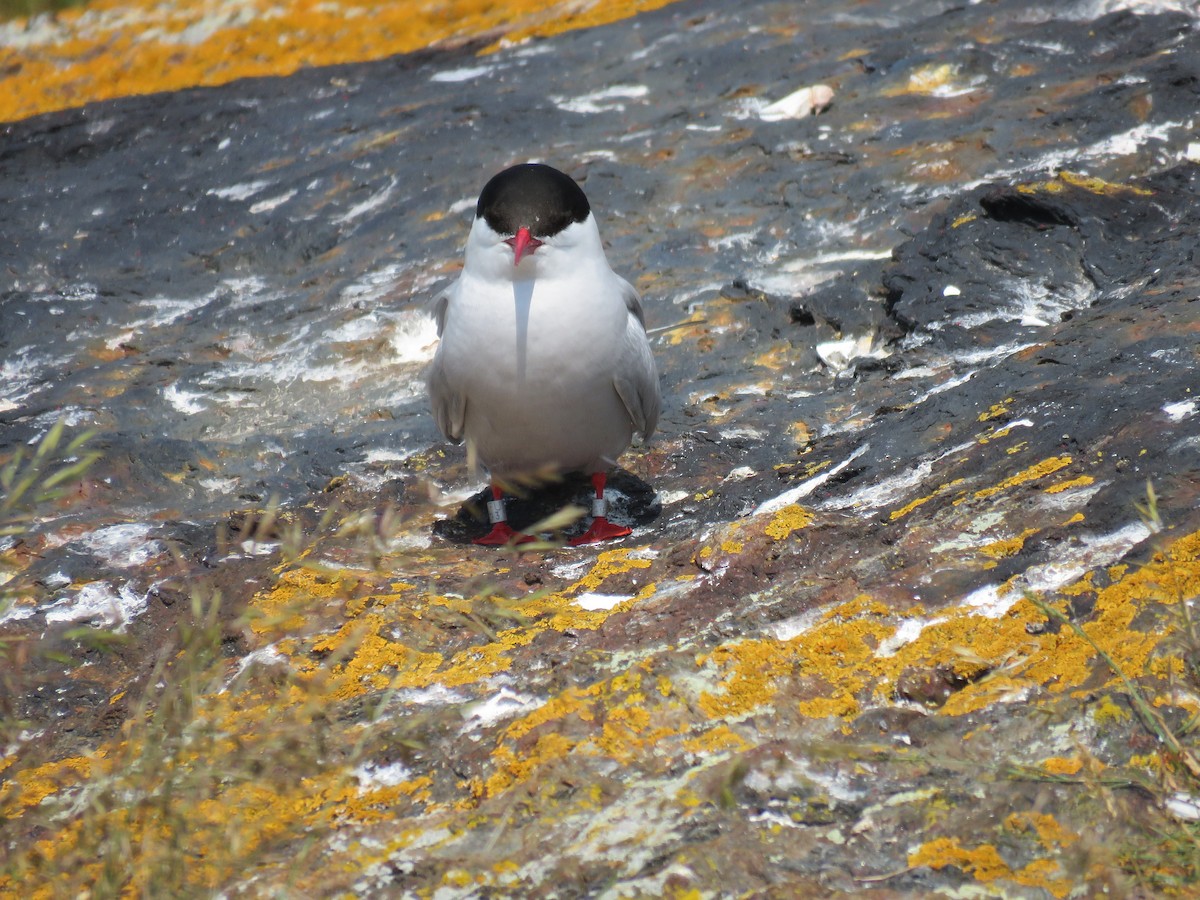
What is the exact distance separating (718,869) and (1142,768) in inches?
26.8

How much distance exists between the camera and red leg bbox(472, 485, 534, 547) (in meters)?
3.92

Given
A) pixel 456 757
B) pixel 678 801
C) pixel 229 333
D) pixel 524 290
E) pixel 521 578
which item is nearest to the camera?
pixel 678 801

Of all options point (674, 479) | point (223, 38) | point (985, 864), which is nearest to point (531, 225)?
point (674, 479)

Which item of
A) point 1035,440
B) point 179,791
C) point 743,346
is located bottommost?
point 743,346

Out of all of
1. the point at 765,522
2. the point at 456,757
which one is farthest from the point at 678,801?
the point at 765,522

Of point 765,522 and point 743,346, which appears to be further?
point 743,346

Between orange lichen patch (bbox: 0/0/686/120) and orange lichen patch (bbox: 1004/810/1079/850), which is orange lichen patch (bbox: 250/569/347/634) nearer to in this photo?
orange lichen patch (bbox: 1004/810/1079/850)

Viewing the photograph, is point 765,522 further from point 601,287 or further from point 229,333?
point 229,333

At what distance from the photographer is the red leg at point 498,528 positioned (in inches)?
154

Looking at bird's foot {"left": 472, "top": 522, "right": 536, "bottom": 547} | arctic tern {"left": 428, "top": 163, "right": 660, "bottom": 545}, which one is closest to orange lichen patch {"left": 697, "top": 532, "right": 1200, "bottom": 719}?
bird's foot {"left": 472, "top": 522, "right": 536, "bottom": 547}

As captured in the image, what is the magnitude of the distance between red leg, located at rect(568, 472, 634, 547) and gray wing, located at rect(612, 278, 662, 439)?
0.84ft

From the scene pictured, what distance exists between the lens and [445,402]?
4281 millimetres

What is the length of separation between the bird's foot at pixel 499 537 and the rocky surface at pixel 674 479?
0.16 metres

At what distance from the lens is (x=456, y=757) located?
2.22 m
